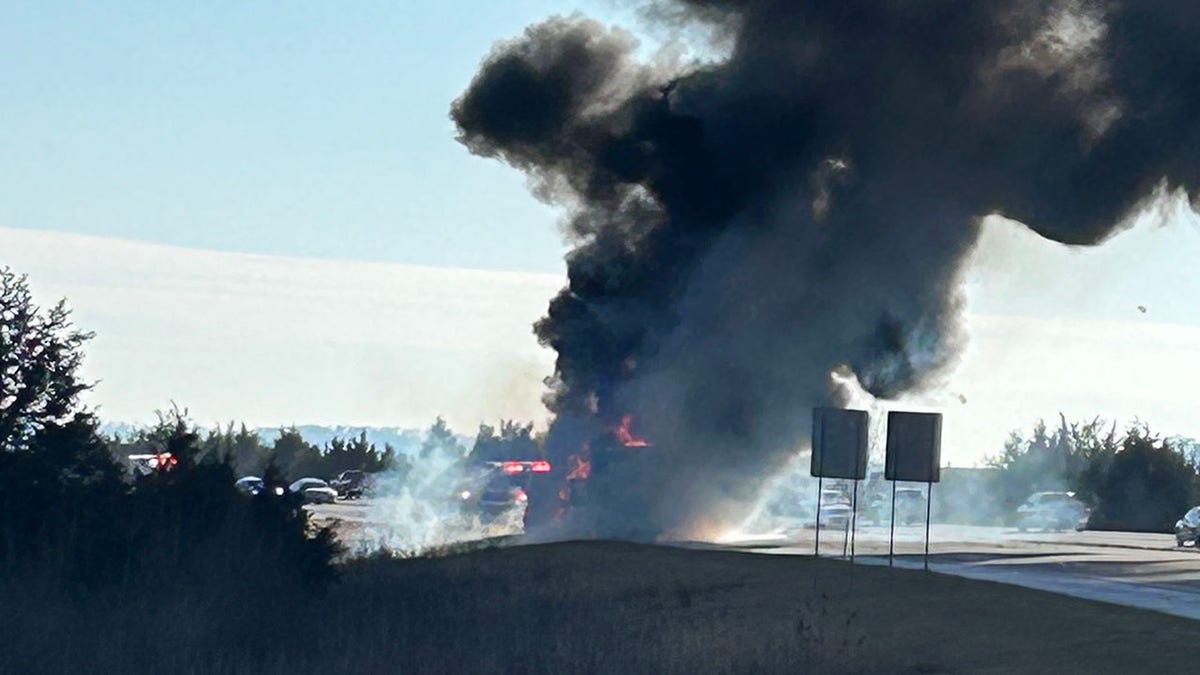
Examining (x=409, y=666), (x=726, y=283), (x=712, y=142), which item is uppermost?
(x=712, y=142)

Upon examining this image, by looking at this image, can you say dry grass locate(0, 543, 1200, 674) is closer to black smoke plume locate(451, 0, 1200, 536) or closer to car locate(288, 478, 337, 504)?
black smoke plume locate(451, 0, 1200, 536)

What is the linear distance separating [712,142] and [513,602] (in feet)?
90.7

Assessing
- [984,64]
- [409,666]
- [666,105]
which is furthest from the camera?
[666,105]

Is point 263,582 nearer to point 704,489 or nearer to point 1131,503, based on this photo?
point 704,489

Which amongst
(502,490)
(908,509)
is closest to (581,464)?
(502,490)

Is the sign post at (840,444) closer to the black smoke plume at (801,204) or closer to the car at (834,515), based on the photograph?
the black smoke plume at (801,204)

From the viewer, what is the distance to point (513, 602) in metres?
34.6

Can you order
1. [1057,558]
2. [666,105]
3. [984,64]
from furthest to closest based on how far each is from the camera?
[666,105] → [984,64] → [1057,558]

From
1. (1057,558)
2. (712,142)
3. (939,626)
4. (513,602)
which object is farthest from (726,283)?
(939,626)

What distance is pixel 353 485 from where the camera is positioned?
324 ft

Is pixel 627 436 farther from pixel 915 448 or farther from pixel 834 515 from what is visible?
pixel 915 448

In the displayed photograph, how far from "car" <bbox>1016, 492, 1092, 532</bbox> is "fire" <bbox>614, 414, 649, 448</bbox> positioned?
2268 centimetres

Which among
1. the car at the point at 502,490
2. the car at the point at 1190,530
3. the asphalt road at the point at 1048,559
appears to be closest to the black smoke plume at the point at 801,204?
the car at the point at 502,490

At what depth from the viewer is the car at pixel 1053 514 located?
76250 mm
